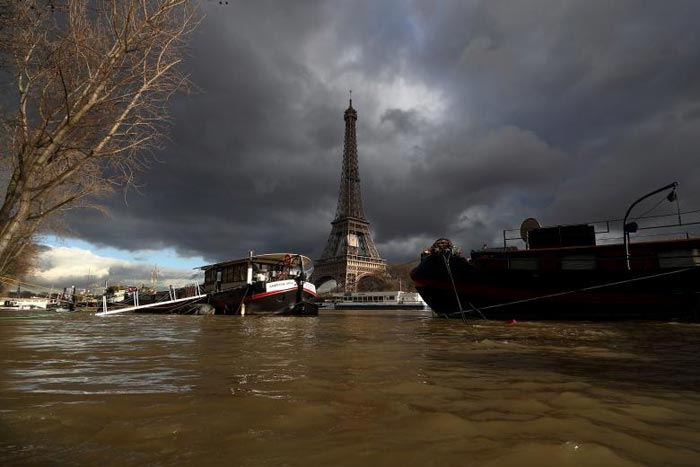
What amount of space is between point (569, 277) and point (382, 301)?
58975mm

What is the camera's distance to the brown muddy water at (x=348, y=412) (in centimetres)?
195

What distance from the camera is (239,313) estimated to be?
27312 mm

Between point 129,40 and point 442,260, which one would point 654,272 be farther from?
point 129,40

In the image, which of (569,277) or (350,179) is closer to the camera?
(569,277)

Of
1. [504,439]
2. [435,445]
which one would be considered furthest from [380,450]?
[504,439]

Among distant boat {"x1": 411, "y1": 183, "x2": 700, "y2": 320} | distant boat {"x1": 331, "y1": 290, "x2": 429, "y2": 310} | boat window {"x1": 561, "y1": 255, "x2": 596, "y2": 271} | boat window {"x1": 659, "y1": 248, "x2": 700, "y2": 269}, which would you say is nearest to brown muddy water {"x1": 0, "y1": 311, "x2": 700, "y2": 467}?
distant boat {"x1": 411, "y1": 183, "x2": 700, "y2": 320}

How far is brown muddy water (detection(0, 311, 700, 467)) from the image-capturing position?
1948mm

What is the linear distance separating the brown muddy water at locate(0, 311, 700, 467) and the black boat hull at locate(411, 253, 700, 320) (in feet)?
36.2

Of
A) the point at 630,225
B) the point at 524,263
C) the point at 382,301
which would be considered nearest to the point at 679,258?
the point at 630,225

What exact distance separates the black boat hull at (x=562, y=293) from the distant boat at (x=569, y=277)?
0.10 feet

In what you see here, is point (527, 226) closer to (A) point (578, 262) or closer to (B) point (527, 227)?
(B) point (527, 227)

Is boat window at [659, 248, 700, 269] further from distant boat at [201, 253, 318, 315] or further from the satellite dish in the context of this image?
distant boat at [201, 253, 318, 315]

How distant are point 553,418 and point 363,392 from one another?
4.96ft

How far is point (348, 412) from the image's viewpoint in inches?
108
